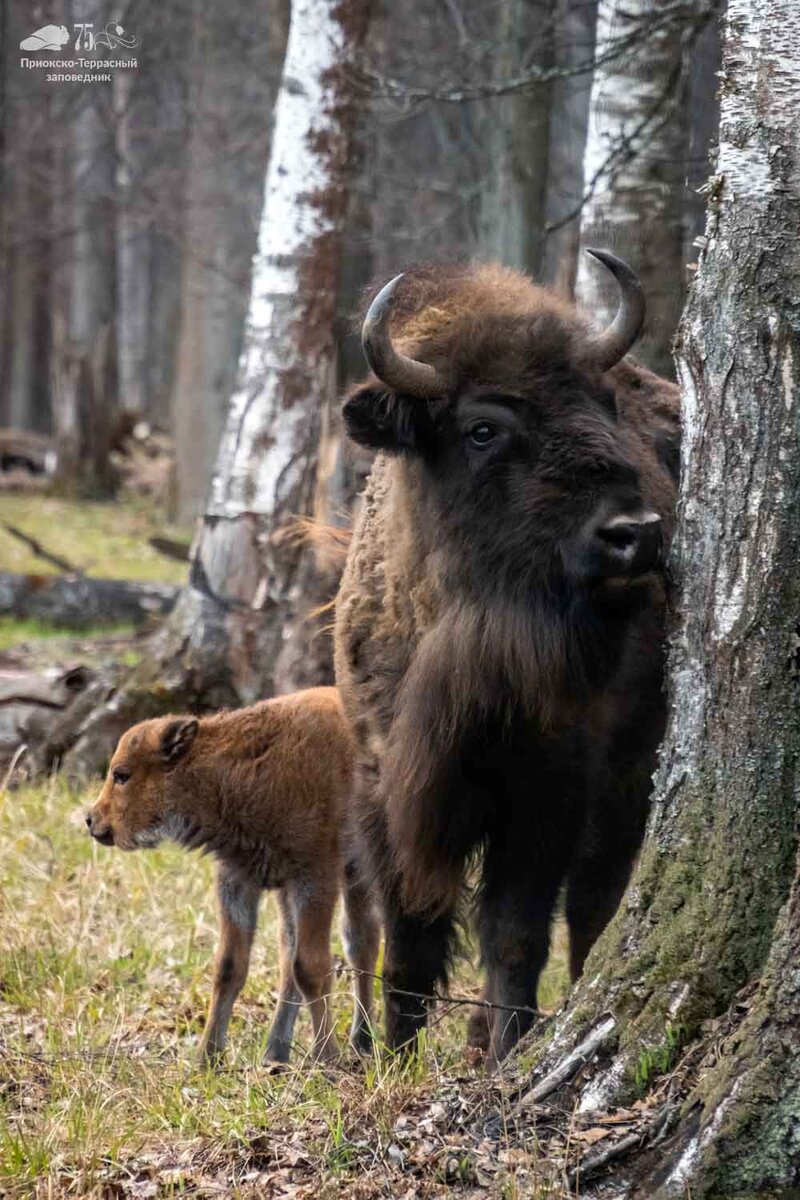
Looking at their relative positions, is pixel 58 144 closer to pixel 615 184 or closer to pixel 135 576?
pixel 135 576

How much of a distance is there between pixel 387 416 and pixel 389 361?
22cm

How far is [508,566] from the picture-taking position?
180 inches

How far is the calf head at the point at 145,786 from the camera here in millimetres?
5793

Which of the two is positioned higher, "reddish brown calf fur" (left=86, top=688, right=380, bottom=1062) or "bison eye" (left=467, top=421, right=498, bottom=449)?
"bison eye" (left=467, top=421, right=498, bottom=449)

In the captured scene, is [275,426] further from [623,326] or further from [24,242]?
[24,242]

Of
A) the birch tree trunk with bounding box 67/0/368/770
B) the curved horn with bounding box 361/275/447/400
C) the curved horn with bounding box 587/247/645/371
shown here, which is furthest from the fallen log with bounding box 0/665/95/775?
the curved horn with bounding box 587/247/645/371

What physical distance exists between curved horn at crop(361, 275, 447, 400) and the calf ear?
178cm

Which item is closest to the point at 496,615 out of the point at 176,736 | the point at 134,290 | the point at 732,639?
the point at 732,639

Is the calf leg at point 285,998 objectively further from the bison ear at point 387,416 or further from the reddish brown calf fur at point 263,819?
the bison ear at point 387,416

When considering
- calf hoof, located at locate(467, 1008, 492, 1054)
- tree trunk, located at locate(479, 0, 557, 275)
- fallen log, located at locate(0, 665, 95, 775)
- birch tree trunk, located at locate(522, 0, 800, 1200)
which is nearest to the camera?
birch tree trunk, located at locate(522, 0, 800, 1200)

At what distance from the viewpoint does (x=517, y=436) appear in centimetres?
459

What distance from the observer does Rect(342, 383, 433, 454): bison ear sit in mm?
4750

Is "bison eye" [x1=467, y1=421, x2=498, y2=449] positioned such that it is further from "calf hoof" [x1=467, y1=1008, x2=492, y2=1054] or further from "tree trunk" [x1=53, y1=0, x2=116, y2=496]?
"tree trunk" [x1=53, y1=0, x2=116, y2=496]

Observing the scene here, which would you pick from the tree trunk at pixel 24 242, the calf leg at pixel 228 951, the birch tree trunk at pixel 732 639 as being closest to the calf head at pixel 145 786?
the calf leg at pixel 228 951
